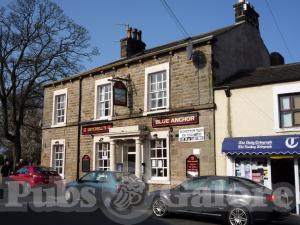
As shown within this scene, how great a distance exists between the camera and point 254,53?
69.9 feet

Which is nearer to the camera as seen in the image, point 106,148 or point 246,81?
point 246,81

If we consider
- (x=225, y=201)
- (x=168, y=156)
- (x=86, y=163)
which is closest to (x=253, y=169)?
(x=168, y=156)

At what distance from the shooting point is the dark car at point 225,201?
10320 millimetres

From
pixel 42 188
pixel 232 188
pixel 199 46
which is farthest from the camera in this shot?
pixel 42 188

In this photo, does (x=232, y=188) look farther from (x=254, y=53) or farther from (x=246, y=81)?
(x=254, y=53)

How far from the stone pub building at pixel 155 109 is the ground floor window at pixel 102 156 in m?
0.05

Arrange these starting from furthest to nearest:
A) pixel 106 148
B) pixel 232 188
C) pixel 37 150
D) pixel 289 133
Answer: pixel 37 150
pixel 106 148
pixel 289 133
pixel 232 188

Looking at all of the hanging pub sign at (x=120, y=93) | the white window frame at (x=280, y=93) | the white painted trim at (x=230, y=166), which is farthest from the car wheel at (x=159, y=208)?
the hanging pub sign at (x=120, y=93)

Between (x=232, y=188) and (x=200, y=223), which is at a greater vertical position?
(x=232, y=188)

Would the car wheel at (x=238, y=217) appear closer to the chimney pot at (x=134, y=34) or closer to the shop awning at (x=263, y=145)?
the shop awning at (x=263, y=145)

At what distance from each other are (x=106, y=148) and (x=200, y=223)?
10748 mm

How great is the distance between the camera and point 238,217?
10.5 meters

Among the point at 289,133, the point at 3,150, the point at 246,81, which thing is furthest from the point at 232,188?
the point at 3,150

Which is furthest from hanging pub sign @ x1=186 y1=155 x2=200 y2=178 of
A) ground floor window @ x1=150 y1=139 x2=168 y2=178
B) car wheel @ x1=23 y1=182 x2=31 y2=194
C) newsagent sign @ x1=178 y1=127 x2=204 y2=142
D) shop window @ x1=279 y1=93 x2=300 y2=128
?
car wheel @ x1=23 y1=182 x2=31 y2=194
